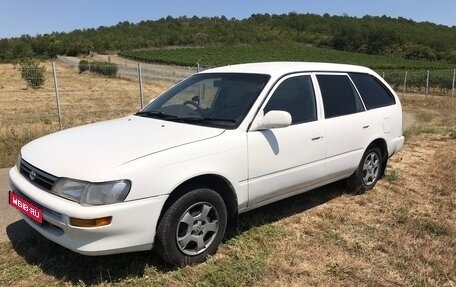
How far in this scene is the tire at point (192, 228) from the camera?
3.27 meters

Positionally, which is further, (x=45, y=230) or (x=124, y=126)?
(x=124, y=126)

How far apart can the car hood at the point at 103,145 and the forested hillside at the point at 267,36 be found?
280ft

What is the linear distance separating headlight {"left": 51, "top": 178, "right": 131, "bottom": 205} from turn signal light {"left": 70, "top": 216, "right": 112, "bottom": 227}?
0.35ft

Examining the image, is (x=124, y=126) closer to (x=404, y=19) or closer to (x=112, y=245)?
(x=112, y=245)

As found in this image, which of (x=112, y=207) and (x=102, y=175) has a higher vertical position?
(x=102, y=175)

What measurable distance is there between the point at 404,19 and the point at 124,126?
131055 millimetres

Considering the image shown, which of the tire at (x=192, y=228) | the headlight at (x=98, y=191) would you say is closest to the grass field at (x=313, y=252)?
the tire at (x=192, y=228)

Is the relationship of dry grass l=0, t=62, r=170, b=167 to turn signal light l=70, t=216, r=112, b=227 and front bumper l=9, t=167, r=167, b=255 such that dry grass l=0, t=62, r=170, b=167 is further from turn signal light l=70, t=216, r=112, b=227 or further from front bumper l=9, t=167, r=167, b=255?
turn signal light l=70, t=216, r=112, b=227

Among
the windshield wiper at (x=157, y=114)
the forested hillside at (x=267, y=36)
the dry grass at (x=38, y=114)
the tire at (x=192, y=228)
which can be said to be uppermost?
the forested hillside at (x=267, y=36)

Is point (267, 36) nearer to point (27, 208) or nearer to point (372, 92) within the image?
point (372, 92)

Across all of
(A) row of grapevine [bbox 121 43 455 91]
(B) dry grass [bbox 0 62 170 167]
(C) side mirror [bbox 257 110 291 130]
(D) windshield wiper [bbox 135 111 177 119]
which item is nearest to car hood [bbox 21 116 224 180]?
(D) windshield wiper [bbox 135 111 177 119]

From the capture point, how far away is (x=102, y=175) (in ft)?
9.77

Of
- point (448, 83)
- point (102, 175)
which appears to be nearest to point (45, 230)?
point (102, 175)

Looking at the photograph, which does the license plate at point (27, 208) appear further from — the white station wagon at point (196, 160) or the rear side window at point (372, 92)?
the rear side window at point (372, 92)
